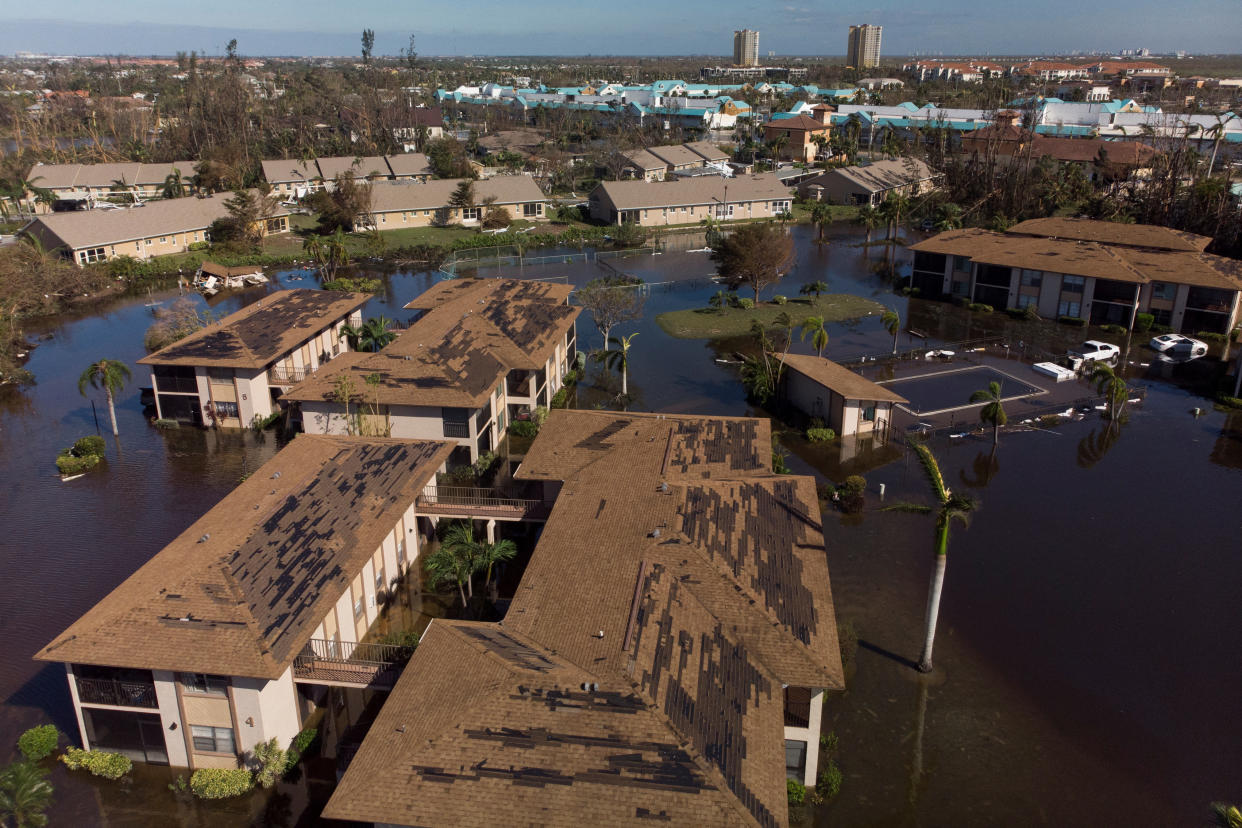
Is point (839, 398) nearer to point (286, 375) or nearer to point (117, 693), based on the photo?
point (286, 375)

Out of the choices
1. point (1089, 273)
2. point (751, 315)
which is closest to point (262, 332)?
point (751, 315)

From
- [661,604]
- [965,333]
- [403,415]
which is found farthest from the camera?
[965,333]

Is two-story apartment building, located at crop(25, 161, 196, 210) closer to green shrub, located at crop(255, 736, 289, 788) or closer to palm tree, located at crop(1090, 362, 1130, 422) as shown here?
green shrub, located at crop(255, 736, 289, 788)

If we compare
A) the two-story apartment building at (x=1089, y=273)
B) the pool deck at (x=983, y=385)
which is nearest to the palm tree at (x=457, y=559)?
the pool deck at (x=983, y=385)

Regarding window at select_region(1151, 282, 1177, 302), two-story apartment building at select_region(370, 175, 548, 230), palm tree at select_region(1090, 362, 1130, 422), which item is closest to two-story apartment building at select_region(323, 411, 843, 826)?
palm tree at select_region(1090, 362, 1130, 422)

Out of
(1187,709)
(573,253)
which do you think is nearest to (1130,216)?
(573,253)

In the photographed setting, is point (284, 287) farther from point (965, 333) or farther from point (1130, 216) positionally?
point (1130, 216)
